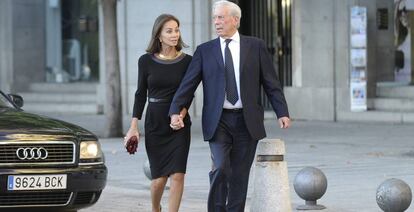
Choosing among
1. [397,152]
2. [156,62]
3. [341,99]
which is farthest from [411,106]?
[156,62]

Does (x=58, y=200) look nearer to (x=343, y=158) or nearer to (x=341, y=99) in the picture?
(x=343, y=158)

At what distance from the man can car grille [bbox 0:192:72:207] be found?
1224 millimetres

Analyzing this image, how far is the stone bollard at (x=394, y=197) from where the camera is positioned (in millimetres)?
9500

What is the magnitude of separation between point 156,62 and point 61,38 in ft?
63.3

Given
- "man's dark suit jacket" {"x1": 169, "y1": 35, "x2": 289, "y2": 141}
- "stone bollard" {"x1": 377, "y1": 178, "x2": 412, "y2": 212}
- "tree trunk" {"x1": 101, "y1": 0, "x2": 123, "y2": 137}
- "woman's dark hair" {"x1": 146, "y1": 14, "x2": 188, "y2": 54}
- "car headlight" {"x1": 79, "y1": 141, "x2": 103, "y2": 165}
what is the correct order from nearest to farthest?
"man's dark suit jacket" {"x1": 169, "y1": 35, "x2": 289, "y2": 141} < "woman's dark hair" {"x1": 146, "y1": 14, "x2": 188, "y2": 54} < "car headlight" {"x1": 79, "y1": 141, "x2": 103, "y2": 165} < "stone bollard" {"x1": 377, "y1": 178, "x2": 412, "y2": 212} < "tree trunk" {"x1": 101, "y1": 0, "x2": 123, "y2": 137}

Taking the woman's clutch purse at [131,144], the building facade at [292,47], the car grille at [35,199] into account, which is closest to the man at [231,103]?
the woman's clutch purse at [131,144]

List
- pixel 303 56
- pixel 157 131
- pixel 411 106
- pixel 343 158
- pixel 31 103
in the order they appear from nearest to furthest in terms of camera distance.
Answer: pixel 157 131, pixel 343 158, pixel 411 106, pixel 303 56, pixel 31 103

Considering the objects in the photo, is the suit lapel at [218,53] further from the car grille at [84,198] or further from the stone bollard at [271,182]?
the car grille at [84,198]

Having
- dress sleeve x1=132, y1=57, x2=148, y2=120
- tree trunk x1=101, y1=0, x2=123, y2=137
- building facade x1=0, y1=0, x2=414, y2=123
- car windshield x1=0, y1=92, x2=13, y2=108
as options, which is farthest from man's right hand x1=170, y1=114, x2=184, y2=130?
building facade x1=0, y1=0, x2=414, y2=123

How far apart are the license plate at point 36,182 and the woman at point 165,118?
2.30ft

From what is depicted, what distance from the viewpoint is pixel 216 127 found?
8406mm

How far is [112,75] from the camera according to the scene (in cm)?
1875

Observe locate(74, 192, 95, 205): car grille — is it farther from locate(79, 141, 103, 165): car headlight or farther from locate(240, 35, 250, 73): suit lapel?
locate(240, 35, 250, 73): suit lapel

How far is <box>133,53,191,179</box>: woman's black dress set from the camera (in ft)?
29.3
